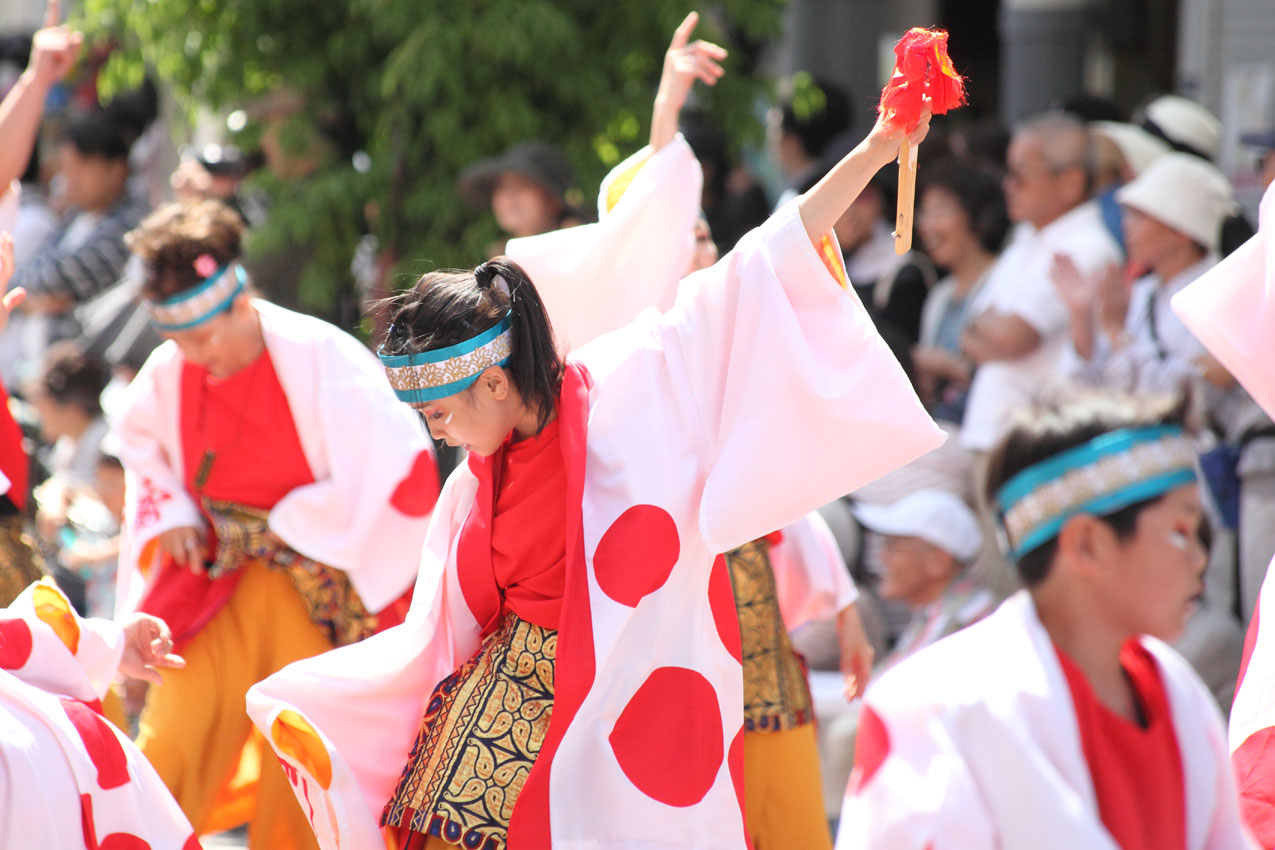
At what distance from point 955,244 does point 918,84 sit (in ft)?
10.5

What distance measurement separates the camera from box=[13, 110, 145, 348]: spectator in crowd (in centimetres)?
672

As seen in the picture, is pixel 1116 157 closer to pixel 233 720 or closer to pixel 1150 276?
pixel 1150 276

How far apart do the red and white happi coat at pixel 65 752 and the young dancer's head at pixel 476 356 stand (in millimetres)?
765

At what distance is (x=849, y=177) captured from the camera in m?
2.47

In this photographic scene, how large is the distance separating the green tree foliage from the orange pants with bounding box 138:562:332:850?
1857 mm

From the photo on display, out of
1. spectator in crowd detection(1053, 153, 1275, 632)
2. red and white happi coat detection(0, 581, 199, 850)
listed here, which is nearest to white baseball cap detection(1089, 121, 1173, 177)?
spectator in crowd detection(1053, 153, 1275, 632)

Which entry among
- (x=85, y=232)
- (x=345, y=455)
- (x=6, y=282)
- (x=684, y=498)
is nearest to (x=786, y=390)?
(x=684, y=498)

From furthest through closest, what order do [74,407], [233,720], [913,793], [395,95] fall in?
[74,407], [395,95], [233,720], [913,793]

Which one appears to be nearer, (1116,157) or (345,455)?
(345,455)

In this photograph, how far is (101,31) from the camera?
5.62 m

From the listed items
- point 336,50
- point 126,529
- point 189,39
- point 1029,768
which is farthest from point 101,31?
point 1029,768

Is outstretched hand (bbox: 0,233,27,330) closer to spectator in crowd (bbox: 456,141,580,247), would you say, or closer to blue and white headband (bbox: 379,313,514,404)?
blue and white headband (bbox: 379,313,514,404)

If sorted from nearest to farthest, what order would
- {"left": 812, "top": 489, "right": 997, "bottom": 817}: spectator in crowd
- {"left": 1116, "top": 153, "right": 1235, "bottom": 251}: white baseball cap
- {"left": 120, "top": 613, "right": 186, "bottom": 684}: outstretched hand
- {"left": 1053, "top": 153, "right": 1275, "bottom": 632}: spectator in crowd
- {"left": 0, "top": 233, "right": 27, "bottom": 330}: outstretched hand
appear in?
1. {"left": 120, "top": 613, "right": 186, "bottom": 684}: outstretched hand
2. {"left": 0, "top": 233, "right": 27, "bottom": 330}: outstretched hand
3. {"left": 1053, "top": 153, "right": 1275, "bottom": 632}: spectator in crowd
4. {"left": 812, "top": 489, "right": 997, "bottom": 817}: spectator in crowd
5. {"left": 1116, "top": 153, "right": 1235, "bottom": 251}: white baseball cap

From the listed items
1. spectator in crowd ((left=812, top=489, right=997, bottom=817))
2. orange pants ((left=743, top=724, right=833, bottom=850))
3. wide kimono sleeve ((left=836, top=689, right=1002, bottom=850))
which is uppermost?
wide kimono sleeve ((left=836, top=689, right=1002, bottom=850))
